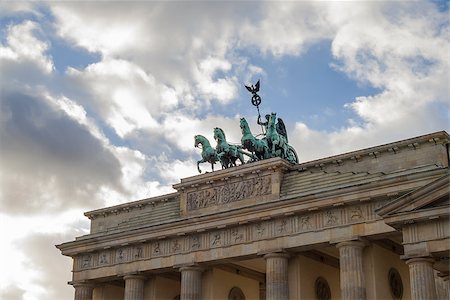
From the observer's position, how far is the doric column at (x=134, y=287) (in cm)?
4697

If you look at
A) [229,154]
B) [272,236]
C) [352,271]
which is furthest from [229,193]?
[352,271]

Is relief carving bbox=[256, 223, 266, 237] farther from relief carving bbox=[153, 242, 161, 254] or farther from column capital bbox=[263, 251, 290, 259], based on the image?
relief carving bbox=[153, 242, 161, 254]

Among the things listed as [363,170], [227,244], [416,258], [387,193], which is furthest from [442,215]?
[227,244]

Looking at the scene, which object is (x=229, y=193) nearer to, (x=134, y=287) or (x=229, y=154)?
(x=229, y=154)

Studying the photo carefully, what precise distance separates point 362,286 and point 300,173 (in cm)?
738

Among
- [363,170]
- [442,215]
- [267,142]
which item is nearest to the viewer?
[442,215]

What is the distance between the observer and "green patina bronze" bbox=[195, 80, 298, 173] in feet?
149

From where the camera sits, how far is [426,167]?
126 ft

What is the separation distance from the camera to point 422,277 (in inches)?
1072

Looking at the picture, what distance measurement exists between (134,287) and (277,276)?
33.4 feet

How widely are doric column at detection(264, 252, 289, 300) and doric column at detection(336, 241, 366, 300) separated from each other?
3.41m

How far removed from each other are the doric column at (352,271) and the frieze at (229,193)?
604 cm

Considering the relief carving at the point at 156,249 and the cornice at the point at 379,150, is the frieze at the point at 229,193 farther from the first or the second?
the relief carving at the point at 156,249

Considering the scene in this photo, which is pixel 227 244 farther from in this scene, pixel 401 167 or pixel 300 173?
pixel 401 167
